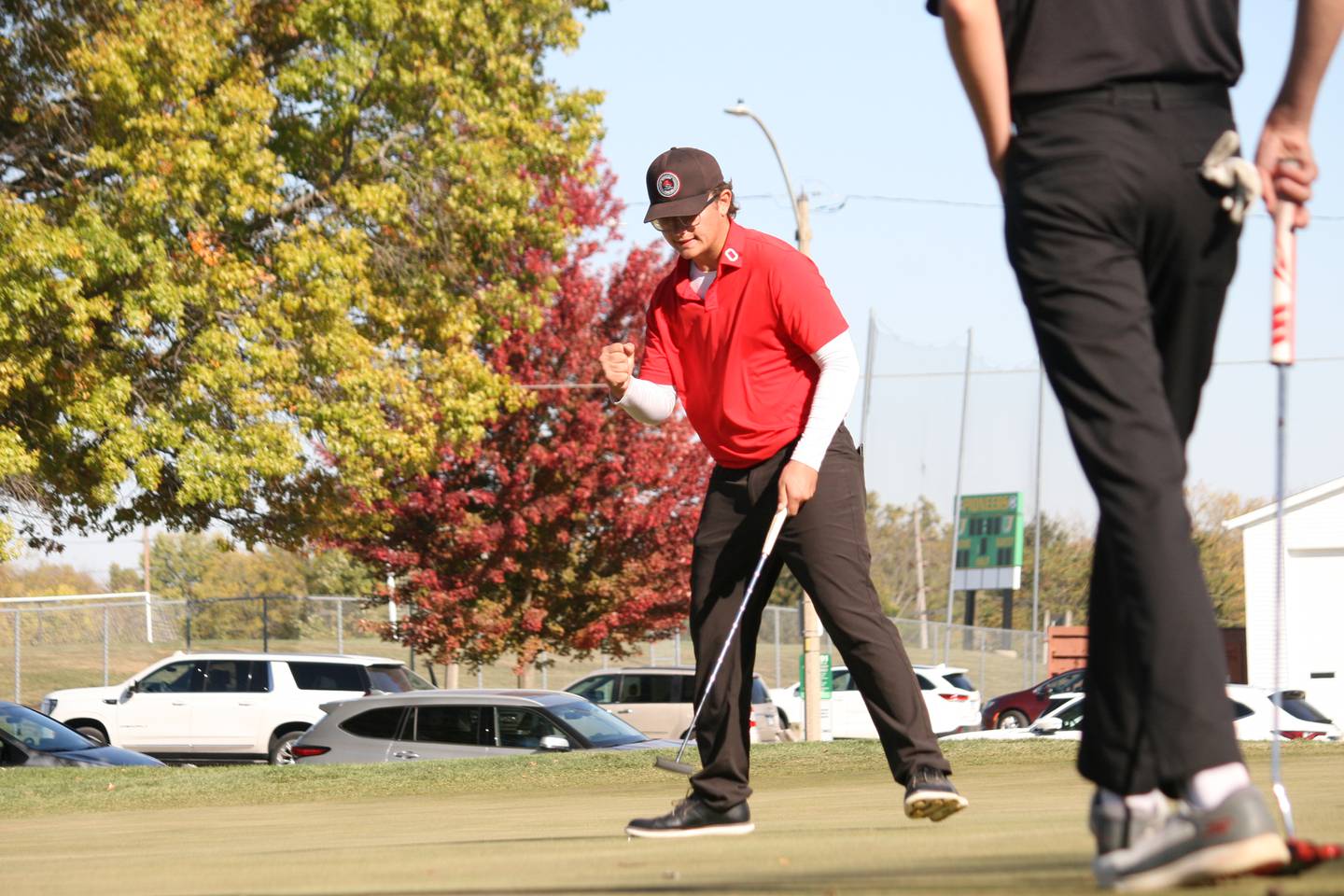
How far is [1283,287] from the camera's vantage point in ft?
9.60

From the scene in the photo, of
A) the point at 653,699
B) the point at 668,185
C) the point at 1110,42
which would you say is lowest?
the point at 653,699

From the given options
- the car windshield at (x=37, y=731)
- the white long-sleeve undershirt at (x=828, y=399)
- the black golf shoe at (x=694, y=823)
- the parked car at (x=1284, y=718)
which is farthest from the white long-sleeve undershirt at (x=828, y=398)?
the parked car at (x=1284, y=718)

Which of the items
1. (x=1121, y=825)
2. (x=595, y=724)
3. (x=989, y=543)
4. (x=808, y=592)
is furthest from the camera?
(x=989, y=543)

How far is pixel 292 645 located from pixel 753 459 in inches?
1760

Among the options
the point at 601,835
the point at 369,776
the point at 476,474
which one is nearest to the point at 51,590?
the point at 476,474

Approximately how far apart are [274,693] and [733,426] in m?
22.6

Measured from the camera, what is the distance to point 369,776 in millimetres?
12836

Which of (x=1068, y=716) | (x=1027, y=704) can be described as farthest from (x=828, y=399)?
(x=1027, y=704)

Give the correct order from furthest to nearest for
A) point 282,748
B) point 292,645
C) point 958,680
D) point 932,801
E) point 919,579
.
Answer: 1. point 919,579
2. point 292,645
3. point 958,680
4. point 282,748
5. point 932,801

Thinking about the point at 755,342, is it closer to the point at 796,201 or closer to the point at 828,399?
the point at 828,399

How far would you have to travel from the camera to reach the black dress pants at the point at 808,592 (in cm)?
509

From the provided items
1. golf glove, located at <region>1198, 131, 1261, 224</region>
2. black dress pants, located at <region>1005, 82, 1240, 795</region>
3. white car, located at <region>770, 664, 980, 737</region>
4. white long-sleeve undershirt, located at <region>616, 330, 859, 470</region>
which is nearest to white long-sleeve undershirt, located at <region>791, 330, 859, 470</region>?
white long-sleeve undershirt, located at <region>616, 330, 859, 470</region>

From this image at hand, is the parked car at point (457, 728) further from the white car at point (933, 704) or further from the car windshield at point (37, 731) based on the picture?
the white car at point (933, 704)

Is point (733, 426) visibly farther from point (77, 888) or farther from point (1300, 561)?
point (1300, 561)
